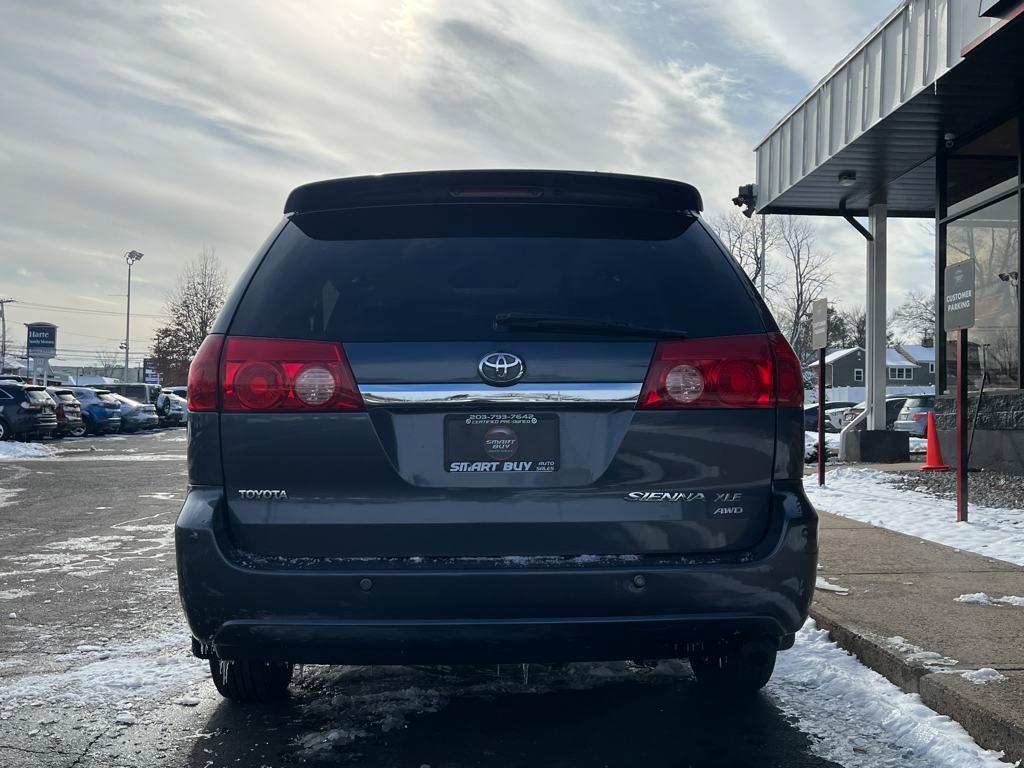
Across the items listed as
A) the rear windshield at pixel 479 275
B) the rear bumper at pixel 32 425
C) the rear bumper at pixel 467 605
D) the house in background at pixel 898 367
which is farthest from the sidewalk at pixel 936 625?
the house in background at pixel 898 367

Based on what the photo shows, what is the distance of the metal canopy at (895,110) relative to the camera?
1034 centimetres

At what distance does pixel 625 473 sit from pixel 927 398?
29272 millimetres

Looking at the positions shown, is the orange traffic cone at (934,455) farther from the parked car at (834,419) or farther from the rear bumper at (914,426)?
the parked car at (834,419)

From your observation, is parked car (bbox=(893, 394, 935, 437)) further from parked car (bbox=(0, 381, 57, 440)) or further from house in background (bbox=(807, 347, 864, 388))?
house in background (bbox=(807, 347, 864, 388))

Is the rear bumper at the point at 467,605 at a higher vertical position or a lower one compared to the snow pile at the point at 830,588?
higher

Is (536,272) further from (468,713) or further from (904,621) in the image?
(904,621)

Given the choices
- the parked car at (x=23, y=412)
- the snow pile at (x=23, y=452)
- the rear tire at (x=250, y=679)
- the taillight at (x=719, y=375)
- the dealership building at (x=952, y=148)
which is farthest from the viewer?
the parked car at (x=23, y=412)

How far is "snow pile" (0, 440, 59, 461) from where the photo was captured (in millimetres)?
20812

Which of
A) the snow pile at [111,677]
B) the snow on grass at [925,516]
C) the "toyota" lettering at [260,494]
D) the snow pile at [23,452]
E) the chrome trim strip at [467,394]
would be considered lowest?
the snow pile at [111,677]

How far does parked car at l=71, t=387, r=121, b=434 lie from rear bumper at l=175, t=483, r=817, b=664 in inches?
1279

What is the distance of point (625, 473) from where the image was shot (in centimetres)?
290

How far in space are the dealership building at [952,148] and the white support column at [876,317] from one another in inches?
45.1

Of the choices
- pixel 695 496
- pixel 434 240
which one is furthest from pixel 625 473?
pixel 434 240

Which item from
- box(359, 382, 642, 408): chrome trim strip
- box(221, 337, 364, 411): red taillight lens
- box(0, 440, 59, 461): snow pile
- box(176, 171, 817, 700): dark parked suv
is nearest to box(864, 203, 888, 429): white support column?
box(176, 171, 817, 700): dark parked suv
